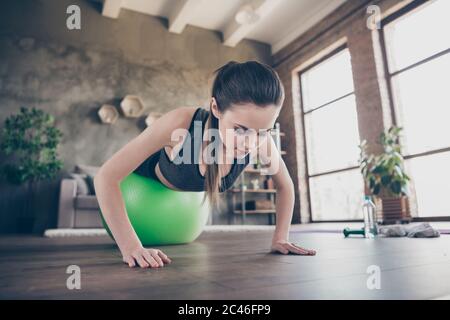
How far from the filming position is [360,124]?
4.33 m

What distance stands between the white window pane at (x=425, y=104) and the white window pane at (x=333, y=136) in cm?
65

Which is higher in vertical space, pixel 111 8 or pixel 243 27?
pixel 111 8

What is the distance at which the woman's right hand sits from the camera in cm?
87

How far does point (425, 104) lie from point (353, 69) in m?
1.07

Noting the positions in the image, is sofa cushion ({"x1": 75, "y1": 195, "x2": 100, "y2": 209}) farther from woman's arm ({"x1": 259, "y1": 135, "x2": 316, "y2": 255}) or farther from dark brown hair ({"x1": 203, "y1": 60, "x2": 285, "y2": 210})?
dark brown hair ({"x1": 203, "y1": 60, "x2": 285, "y2": 210})

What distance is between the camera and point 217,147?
1167mm

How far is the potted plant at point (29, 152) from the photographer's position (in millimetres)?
4016

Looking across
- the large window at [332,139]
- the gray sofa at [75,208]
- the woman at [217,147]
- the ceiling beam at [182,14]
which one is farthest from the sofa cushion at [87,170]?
the woman at [217,147]

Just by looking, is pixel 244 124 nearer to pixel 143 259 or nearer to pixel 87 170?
pixel 143 259

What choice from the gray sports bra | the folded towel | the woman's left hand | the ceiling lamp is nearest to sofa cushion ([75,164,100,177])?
the ceiling lamp

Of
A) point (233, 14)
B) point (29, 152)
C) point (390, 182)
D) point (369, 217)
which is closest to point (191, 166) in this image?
point (369, 217)

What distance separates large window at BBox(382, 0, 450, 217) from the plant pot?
0.44 meters

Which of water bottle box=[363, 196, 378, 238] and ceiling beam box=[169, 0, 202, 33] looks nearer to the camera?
water bottle box=[363, 196, 378, 238]
